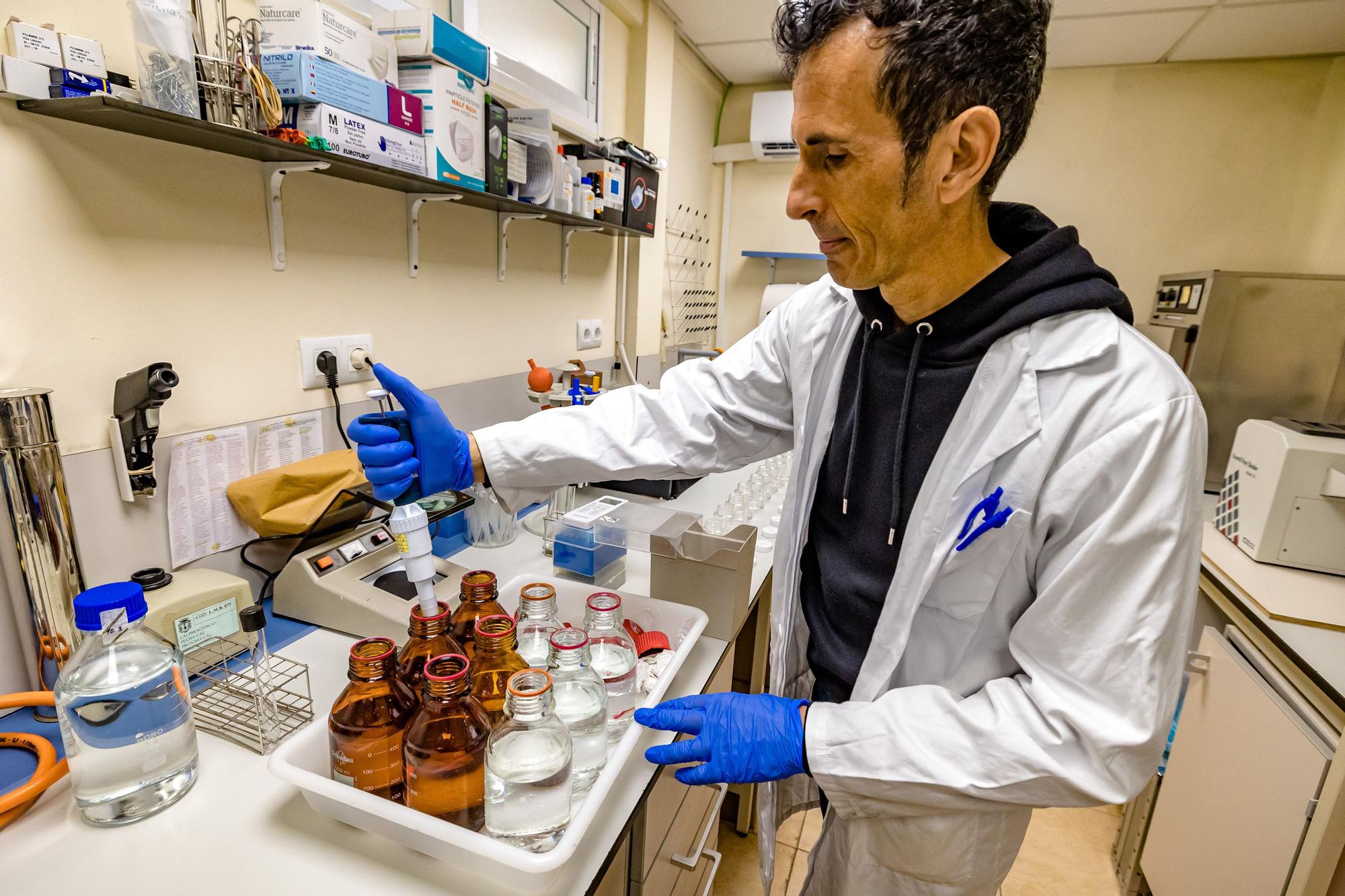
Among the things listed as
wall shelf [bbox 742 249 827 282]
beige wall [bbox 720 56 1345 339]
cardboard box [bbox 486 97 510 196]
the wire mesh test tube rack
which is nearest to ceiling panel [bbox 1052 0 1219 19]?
beige wall [bbox 720 56 1345 339]

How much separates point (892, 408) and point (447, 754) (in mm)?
773

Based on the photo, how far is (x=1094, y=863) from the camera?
1.86 metres

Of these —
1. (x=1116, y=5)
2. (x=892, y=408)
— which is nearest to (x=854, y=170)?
(x=892, y=408)

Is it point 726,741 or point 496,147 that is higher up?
point 496,147

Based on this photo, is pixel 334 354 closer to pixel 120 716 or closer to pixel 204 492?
pixel 204 492

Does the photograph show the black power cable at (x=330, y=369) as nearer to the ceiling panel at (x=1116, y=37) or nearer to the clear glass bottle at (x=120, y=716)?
A: the clear glass bottle at (x=120, y=716)

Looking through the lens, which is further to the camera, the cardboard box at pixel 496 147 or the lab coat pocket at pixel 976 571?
the cardboard box at pixel 496 147

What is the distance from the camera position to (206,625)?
3.26 ft

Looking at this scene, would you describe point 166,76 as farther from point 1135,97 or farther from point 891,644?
point 1135,97

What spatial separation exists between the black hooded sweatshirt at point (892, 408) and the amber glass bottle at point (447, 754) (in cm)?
61

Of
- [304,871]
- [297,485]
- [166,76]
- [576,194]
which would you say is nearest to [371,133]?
[166,76]

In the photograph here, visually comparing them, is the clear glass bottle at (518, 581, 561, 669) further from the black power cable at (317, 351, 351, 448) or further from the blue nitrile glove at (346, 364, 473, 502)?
the black power cable at (317, 351, 351, 448)

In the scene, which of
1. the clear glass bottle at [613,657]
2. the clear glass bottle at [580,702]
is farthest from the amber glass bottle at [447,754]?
the clear glass bottle at [613,657]

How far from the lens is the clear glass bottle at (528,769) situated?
675 mm
